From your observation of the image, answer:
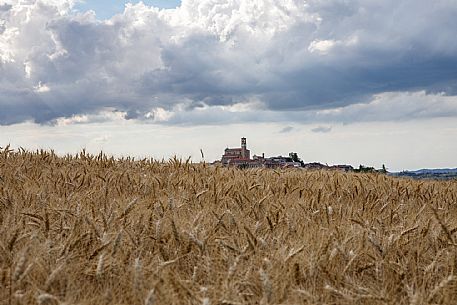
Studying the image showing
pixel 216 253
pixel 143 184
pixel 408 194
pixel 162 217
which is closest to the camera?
pixel 216 253

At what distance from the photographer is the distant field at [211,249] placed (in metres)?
2.81

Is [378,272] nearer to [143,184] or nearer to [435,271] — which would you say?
[435,271]

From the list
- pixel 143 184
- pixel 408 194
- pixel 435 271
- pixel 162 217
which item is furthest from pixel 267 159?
pixel 435 271

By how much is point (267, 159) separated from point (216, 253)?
1005 cm

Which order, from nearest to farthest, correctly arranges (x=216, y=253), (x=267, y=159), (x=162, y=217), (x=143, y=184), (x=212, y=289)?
(x=212, y=289) < (x=216, y=253) < (x=162, y=217) < (x=143, y=184) < (x=267, y=159)

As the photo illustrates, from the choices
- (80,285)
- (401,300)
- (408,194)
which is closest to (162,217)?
(80,285)

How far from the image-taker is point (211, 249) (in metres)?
3.63

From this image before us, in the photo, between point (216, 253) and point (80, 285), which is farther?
point (216, 253)

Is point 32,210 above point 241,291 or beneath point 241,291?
above

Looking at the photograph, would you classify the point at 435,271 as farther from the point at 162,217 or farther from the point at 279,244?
the point at 162,217

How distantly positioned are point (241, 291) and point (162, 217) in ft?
5.12

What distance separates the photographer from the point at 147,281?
2.94m

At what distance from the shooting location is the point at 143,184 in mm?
6328

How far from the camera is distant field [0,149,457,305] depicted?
2812 millimetres
